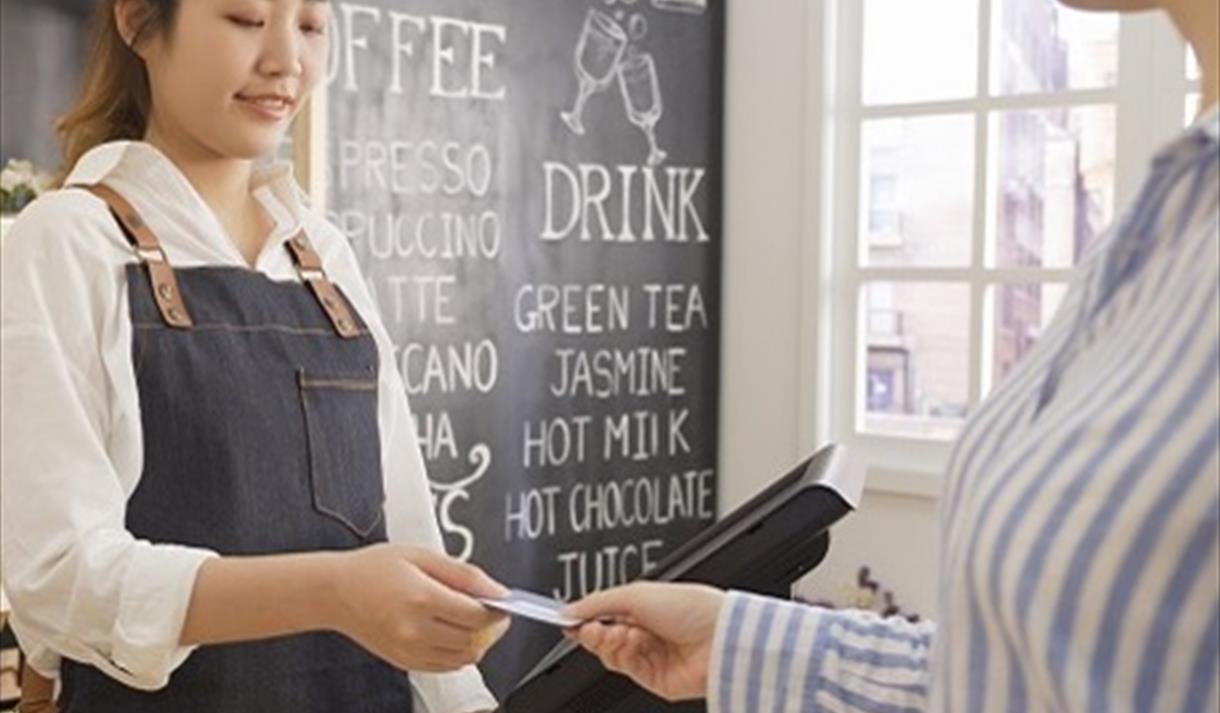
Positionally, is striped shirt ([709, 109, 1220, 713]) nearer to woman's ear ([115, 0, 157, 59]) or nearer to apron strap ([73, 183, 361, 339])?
apron strap ([73, 183, 361, 339])

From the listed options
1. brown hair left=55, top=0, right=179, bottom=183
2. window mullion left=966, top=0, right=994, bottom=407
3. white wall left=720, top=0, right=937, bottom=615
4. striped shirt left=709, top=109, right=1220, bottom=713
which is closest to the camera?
striped shirt left=709, top=109, right=1220, bottom=713

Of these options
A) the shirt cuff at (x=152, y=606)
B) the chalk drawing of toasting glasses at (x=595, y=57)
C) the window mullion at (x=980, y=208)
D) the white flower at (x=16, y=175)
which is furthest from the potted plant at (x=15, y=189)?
the window mullion at (x=980, y=208)

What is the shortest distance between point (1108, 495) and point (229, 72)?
3.04 feet

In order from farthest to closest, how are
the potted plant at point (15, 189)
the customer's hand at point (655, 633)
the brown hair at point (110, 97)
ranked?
the potted plant at point (15, 189) < the brown hair at point (110, 97) < the customer's hand at point (655, 633)

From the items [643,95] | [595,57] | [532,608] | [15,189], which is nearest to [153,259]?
[532,608]

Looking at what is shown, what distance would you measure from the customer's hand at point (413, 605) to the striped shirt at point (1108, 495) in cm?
47

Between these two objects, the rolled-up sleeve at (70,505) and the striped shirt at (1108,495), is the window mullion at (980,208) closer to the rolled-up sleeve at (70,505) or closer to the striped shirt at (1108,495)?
the rolled-up sleeve at (70,505)

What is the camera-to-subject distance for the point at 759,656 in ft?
3.25

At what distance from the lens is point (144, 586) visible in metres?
1.14

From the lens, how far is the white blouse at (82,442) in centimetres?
115

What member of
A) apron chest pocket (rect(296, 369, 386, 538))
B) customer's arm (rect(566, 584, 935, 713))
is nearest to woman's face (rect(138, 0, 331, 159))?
apron chest pocket (rect(296, 369, 386, 538))

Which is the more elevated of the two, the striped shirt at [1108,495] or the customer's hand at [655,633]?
the striped shirt at [1108,495]

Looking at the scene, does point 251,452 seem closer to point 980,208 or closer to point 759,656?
point 759,656

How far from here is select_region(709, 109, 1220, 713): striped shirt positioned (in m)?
0.62
